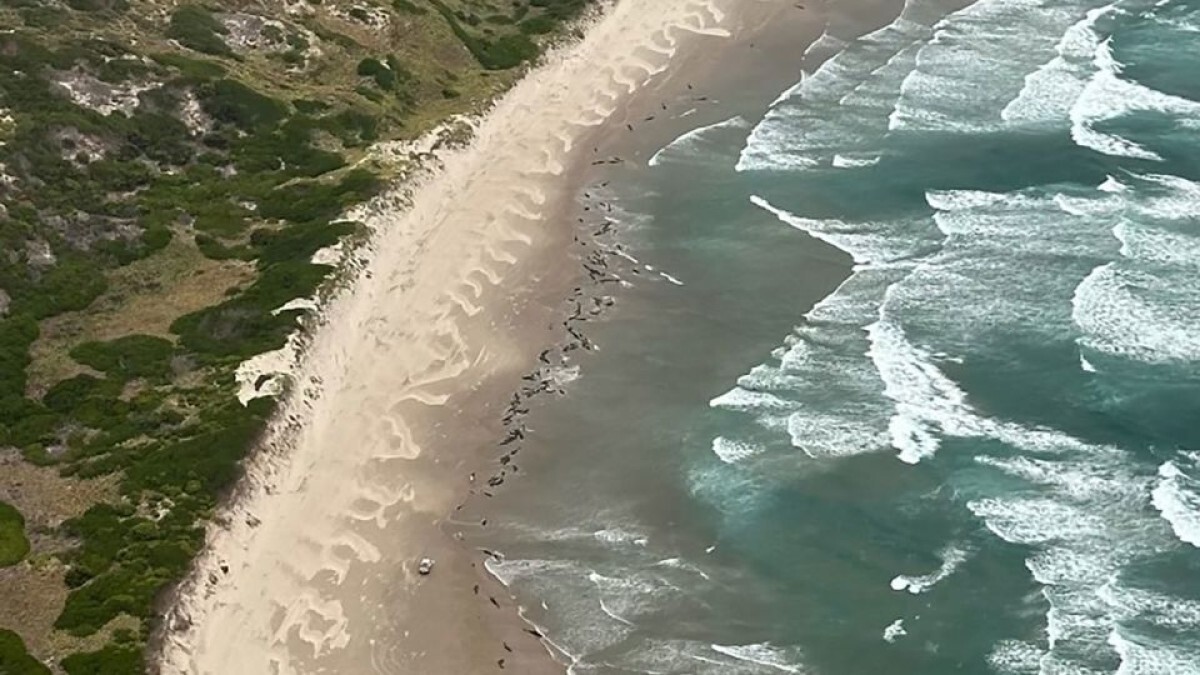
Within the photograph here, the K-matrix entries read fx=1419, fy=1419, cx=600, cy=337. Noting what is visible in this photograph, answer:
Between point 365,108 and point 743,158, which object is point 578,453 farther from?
point 365,108

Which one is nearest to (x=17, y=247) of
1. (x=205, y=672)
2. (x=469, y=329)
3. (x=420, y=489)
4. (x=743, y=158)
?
(x=469, y=329)

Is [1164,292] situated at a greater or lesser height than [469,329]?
greater

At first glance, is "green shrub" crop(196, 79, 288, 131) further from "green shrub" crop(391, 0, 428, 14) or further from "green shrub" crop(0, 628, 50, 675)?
"green shrub" crop(0, 628, 50, 675)

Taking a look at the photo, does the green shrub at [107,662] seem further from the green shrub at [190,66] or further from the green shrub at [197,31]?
the green shrub at [197,31]

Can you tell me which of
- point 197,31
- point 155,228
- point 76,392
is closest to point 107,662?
point 76,392

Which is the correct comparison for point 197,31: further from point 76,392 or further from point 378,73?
point 76,392

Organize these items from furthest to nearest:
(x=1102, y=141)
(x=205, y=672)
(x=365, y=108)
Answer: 1. (x=365, y=108)
2. (x=1102, y=141)
3. (x=205, y=672)

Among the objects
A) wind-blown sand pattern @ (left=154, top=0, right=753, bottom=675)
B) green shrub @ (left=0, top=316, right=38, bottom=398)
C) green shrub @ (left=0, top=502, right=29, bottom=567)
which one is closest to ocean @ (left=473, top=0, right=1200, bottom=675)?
wind-blown sand pattern @ (left=154, top=0, right=753, bottom=675)
